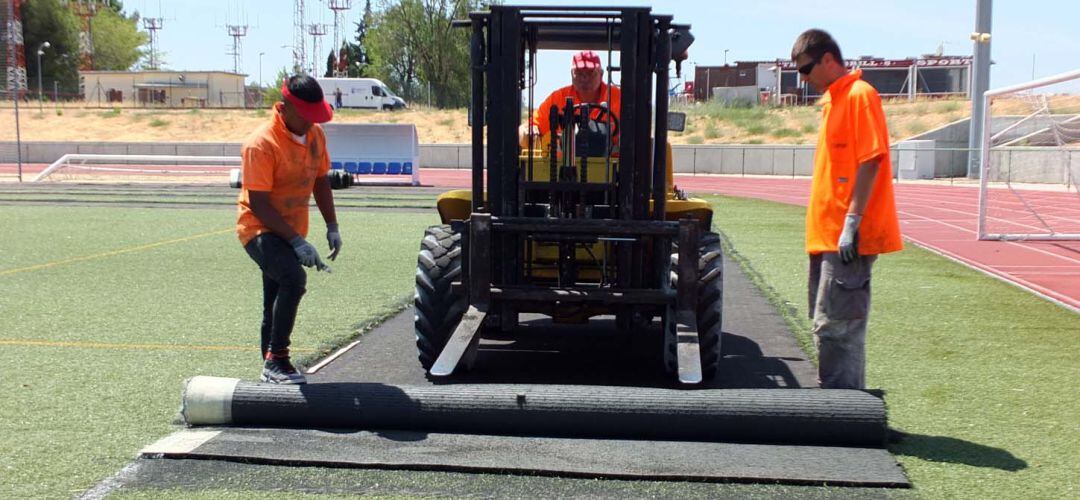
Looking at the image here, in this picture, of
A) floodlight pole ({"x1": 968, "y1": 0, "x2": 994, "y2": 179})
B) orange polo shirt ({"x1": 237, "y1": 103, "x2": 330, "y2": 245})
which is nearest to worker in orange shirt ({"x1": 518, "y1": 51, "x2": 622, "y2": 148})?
orange polo shirt ({"x1": 237, "y1": 103, "x2": 330, "y2": 245})

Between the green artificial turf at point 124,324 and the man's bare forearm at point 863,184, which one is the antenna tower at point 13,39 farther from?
the man's bare forearm at point 863,184

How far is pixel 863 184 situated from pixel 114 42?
119 m

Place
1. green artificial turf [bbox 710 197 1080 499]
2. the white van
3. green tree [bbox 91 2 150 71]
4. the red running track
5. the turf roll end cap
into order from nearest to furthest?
green artificial turf [bbox 710 197 1080 499]
the turf roll end cap
the red running track
the white van
green tree [bbox 91 2 150 71]

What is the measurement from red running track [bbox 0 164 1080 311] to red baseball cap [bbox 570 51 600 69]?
17.8 feet

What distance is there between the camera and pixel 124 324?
8789 millimetres

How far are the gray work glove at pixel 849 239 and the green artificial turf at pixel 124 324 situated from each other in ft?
11.8

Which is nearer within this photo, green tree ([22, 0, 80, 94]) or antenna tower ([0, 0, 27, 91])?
antenna tower ([0, 0, 27, 91])

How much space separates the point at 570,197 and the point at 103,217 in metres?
15.3

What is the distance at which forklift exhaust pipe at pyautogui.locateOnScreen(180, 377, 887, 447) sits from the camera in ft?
17.5

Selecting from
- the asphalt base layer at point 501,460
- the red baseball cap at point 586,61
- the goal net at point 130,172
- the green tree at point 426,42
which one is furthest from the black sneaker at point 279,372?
the green tree at point 426,42

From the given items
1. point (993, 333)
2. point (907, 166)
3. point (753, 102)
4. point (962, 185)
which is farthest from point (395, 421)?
point (753, 102)

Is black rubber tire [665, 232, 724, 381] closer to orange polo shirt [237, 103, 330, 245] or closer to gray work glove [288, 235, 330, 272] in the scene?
gray work glove [288, 235, 330, 272]

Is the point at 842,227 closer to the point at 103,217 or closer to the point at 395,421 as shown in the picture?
the point at 395,421

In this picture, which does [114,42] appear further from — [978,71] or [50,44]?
[978,71]
